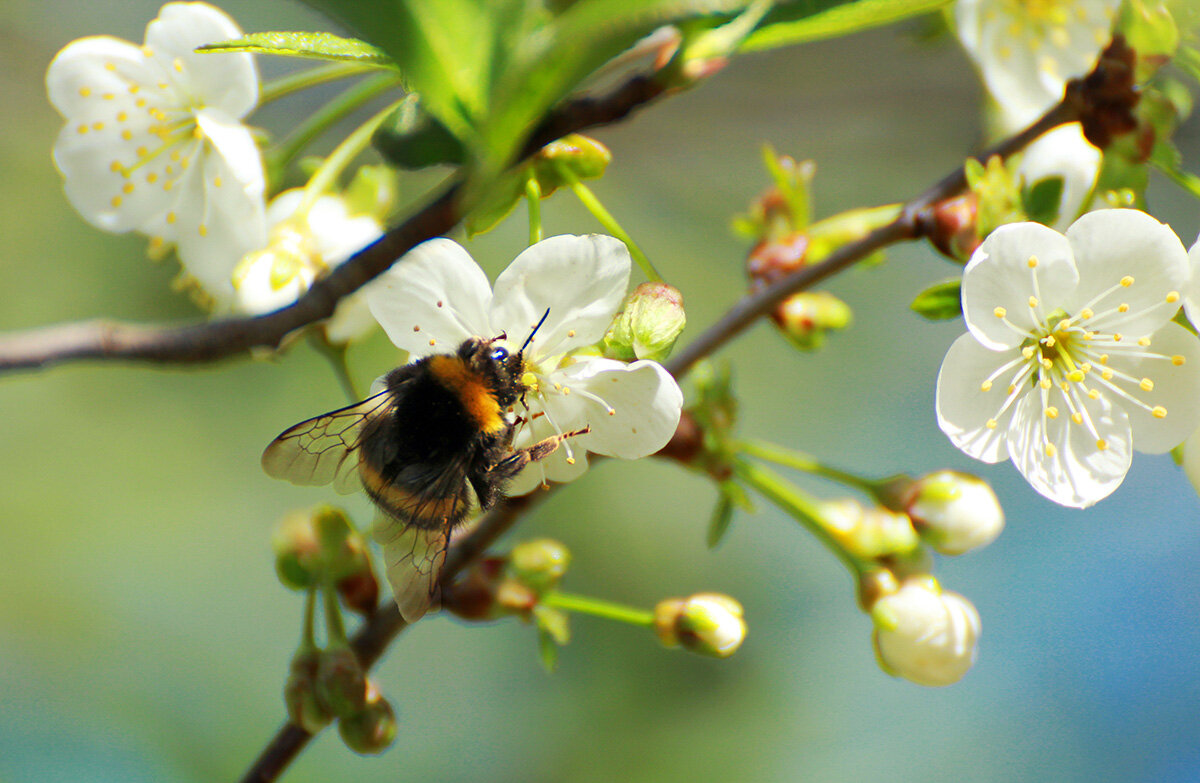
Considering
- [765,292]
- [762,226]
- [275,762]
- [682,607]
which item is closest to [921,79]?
[762,226]

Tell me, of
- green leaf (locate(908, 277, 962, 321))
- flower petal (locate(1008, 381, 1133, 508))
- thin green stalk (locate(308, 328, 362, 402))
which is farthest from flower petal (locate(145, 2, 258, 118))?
flower petal (locate(1008, 381, 1133, 508))

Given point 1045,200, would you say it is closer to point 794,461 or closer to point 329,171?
point 794,461

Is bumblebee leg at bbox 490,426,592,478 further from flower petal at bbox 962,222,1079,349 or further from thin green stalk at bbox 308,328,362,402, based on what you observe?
flower petal at bbox 962,222,1079,349

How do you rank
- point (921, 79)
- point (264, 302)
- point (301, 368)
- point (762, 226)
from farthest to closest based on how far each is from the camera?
point (301, 368), point (921, 79), point (762, 226), point (264, 302)

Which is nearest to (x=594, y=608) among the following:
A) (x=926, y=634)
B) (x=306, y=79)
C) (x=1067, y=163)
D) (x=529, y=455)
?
(x=529, y=455)

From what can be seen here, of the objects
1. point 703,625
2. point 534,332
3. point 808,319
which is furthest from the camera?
point 808,319

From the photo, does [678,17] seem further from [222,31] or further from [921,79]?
[921,79]
